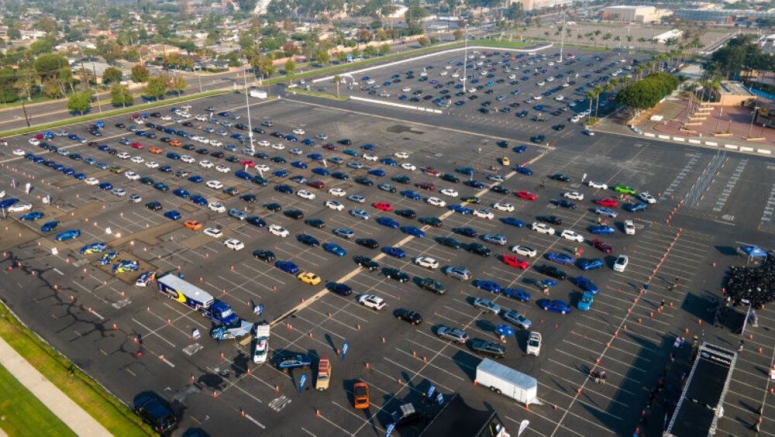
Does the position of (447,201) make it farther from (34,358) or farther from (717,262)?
(34,358)

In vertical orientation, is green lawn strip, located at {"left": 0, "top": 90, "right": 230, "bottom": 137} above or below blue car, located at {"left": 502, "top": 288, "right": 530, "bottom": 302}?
above

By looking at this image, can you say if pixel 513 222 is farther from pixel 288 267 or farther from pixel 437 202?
pixel 288 267

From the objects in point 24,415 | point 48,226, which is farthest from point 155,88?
point 24,415

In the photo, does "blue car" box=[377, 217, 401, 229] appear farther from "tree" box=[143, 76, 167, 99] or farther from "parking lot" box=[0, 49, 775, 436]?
"tree" box=[143, 76, 167, 99]

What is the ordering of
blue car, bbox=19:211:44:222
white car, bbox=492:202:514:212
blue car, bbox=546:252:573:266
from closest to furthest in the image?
blue car, bbox=546:252:573:266
blue car, bbox=19:211:44:222
white car, bbox=492:202:514:212

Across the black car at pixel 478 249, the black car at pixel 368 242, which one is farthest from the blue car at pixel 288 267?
the black car at pixel 478 249

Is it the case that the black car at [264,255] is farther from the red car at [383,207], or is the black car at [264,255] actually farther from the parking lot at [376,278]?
the red car at [383,207]

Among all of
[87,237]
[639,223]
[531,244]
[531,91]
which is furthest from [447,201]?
[531,91]

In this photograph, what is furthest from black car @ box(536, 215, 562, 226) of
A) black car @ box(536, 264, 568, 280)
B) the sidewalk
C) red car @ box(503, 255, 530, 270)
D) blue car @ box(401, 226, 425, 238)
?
the sidewalk
